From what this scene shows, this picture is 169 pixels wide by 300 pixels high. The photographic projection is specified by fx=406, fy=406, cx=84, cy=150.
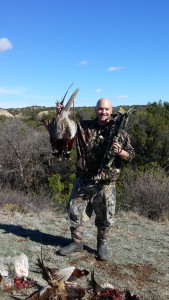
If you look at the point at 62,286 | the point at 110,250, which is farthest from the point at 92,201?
the point at 62,286

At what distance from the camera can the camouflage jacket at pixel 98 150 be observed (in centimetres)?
511

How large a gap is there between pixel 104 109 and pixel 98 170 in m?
0.80

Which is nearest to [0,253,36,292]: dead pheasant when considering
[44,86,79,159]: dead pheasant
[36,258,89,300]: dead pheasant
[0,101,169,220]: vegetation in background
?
[36,258,89,300]: dead pheasant

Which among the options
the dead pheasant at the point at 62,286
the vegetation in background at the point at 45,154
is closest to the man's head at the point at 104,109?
the dead pheasant at the point at 62,286

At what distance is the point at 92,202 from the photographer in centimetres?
545

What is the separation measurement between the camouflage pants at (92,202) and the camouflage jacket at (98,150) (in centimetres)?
15

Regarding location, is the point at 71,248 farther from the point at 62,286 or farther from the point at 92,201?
the point at 62,286

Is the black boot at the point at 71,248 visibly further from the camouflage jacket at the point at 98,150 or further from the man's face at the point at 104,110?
the man's face at the point at 104,110

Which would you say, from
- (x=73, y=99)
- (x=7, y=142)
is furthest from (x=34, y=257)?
(x=7, y=142)

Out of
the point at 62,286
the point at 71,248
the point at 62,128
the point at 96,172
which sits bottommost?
the point at 71,248

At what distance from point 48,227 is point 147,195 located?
4006 mm

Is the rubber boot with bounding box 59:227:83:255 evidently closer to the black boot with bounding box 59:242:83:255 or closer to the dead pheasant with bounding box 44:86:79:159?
the black boot with bounding box 59:242:83:255

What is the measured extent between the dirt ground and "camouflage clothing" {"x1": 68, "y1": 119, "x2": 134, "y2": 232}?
544mm

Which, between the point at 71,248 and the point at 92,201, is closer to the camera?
the point at 92,201
